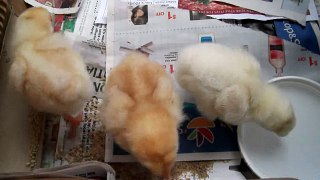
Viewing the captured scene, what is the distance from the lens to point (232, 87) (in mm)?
988

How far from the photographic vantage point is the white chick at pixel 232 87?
99 cm

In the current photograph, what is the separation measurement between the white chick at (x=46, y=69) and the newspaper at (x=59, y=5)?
30 centimetres

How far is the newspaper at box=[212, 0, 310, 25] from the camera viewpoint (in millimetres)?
1338

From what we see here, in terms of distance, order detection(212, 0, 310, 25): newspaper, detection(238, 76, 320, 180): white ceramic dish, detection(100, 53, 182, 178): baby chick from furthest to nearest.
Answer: detection(212, 0, 310, 25): newspaper → detection(238, 76, 320, 180): white ceramic dish → detection(100, 53, 182, 178): baby chick

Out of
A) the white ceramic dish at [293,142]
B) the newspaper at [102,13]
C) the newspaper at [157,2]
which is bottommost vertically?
the white ceramic dish at [293,142]

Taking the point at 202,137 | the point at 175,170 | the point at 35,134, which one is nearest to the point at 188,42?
the point at 202,137

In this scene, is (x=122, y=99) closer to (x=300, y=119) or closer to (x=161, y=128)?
(x=161, y=128)

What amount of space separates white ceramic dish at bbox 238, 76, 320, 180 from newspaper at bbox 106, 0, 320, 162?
67 mm

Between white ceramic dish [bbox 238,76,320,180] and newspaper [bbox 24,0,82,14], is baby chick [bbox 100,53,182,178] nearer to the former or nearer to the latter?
white ceramic dish [bbox 238,76,320,180]

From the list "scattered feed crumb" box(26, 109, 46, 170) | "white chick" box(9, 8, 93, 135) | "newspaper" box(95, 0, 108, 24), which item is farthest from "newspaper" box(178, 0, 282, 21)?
"scattered feed crumb" box(26, 109, 46, 170)

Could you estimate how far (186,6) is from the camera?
1368mm

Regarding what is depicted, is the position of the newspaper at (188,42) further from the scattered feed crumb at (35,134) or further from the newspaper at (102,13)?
the scattered feed crumb at (35,134)

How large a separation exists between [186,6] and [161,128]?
1.99 ft

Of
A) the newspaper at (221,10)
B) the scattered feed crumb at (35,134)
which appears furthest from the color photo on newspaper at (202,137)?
the newspaper at (221,10)
